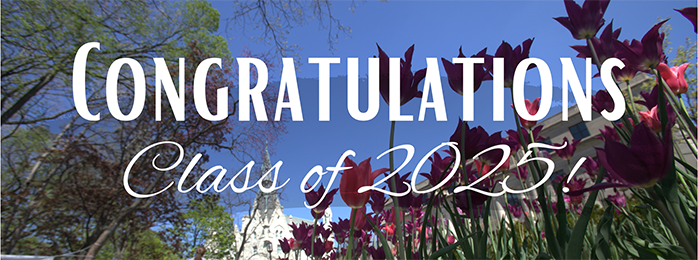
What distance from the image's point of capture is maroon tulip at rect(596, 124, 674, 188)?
1.57 ft

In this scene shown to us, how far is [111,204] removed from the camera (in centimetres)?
843

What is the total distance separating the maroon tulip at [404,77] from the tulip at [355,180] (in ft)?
0.74

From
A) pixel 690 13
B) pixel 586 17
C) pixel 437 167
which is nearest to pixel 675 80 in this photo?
pixel 586 17

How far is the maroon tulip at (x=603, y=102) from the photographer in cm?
124

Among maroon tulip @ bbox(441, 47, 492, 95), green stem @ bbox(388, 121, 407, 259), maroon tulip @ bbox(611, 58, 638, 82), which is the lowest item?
green stem @ bbox(388, 121, 407, 259)

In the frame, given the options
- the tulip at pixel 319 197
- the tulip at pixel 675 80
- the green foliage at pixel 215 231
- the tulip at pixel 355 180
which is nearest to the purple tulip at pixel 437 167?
the tulip at pixel 355 180

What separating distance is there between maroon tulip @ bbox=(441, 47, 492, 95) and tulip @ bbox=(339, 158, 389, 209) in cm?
38

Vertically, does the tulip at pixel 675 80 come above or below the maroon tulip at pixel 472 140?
above

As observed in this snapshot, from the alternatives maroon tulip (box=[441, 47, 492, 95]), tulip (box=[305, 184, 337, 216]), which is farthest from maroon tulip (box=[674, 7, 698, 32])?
tulip (box=[305, 184, 337, 216])

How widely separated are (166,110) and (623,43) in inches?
460

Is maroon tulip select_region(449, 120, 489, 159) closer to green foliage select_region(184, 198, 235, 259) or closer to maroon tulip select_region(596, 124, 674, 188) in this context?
maroon tulip select_region(596, 124, 674, 188)

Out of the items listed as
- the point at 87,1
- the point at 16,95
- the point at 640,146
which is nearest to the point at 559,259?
the point at 640,146

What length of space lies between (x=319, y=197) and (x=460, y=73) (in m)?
1.02

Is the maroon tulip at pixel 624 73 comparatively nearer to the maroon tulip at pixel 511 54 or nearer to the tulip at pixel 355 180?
the maroon tulip at pixel 511 54
